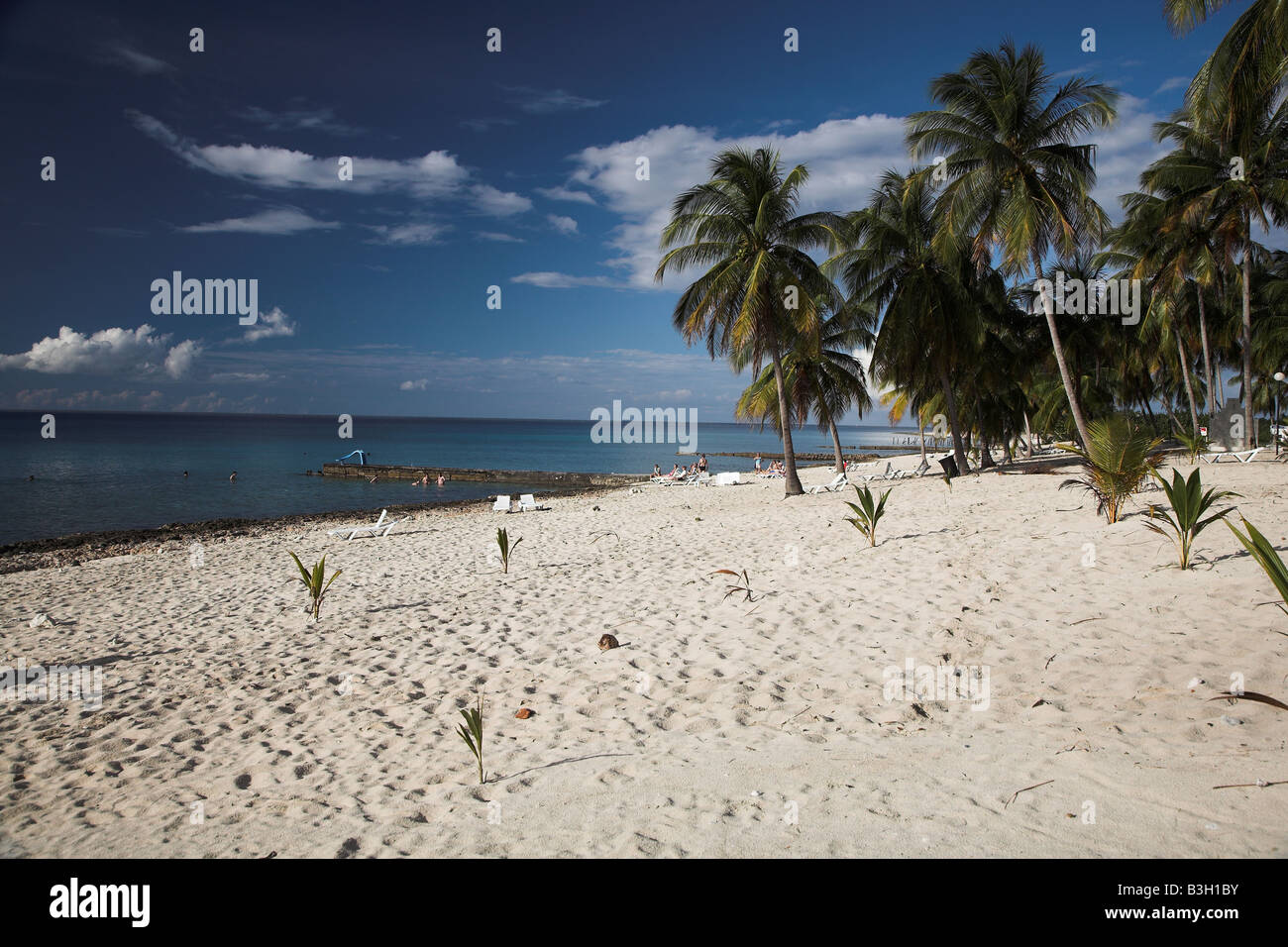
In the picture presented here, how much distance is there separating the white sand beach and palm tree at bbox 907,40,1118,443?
8.26m

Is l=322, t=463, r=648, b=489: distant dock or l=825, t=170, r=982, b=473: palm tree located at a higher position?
l=825, t=170, r=982, b=473: palm tree

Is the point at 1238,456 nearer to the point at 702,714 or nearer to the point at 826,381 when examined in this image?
the point at 826,381

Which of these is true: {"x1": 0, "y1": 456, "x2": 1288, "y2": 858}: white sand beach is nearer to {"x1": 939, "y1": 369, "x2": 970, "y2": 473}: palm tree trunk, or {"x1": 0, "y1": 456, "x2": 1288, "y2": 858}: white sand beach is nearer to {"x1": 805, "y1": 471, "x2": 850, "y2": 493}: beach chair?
{"x1": 805, "y1": 471, "x2": 850, "y2": 493}: beach chair

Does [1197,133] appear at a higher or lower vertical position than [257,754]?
higher

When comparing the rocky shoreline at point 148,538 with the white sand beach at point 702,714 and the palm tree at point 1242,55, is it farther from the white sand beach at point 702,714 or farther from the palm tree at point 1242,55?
the palm tree at point 1242,55

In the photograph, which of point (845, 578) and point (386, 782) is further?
point (845, 578)

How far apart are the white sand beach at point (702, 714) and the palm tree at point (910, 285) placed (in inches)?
430

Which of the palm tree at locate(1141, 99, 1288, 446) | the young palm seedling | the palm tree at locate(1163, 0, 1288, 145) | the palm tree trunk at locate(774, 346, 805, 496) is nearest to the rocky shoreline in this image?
the palm tree trunk at locate(774, 346, 805, 496)

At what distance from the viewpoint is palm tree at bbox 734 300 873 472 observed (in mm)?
22469

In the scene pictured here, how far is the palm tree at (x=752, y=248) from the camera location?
15828 millimetres
